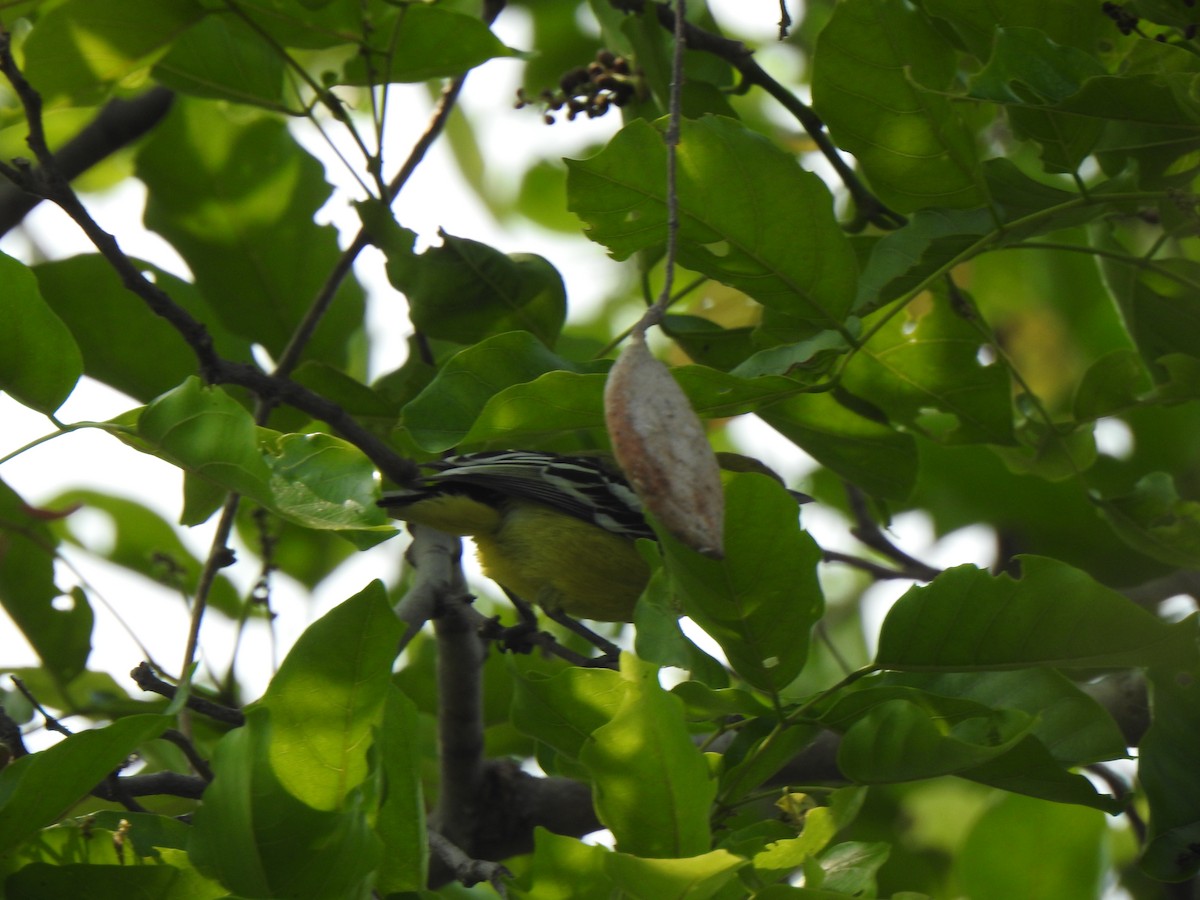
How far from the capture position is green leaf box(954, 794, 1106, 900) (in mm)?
2531

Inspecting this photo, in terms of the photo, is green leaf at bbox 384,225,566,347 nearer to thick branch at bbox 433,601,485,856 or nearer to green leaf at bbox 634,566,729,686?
thick branch at bbox 433,601,485,856

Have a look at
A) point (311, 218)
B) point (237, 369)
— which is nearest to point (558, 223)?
point (311, 218)

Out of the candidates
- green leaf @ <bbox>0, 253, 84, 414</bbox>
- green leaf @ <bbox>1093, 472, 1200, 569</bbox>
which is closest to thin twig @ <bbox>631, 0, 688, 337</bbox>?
green leaf @ <bbox>0, 253, 84, 414</bbox>

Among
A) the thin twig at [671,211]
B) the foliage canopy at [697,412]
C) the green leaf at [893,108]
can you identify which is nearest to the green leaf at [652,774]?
the foliage canopy at [697,412]

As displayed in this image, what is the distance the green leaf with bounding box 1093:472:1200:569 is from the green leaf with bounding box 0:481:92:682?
2.67m

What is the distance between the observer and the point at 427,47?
3.26 m

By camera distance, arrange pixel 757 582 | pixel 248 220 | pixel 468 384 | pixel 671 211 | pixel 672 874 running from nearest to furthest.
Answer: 1. pixel 672 874
2. pixel 671 211
3. pixel 757 582
4. pixel 468 384
5. pixel 248 220

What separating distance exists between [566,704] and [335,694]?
34 centimetres

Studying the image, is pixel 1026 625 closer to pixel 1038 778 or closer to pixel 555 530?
pixel 1038 778

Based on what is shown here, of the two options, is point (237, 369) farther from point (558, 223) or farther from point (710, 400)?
point (558, 223)

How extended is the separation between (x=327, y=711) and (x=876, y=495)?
180cm

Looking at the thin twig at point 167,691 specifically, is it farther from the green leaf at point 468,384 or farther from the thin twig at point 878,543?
the thin twig at point 878,543

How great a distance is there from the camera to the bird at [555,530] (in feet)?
→ 15.9

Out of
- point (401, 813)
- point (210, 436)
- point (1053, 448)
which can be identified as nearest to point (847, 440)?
point (1053, 448)
